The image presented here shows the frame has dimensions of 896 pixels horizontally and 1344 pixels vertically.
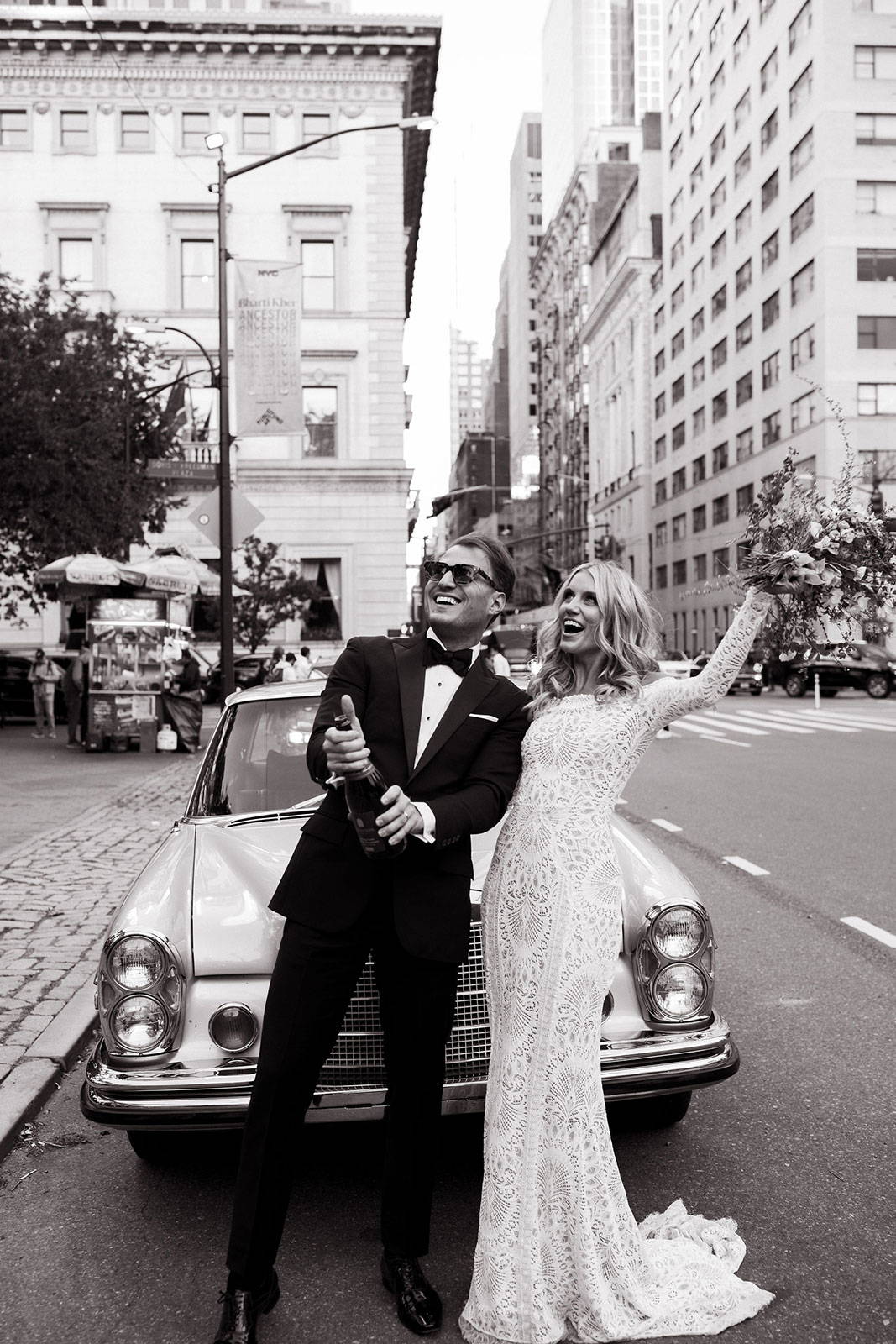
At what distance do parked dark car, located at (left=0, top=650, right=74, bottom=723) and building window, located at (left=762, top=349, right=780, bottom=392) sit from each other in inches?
1490

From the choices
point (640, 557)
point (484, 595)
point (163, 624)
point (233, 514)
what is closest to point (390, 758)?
point (484, 595)

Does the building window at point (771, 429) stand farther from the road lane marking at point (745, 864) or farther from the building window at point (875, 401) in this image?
the road lane marking at point (745, 864)

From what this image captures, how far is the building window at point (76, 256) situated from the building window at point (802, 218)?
94.1 feet

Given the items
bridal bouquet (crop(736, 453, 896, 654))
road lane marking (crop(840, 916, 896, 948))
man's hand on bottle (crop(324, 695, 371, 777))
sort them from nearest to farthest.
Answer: man's hand on bottle (crop(324, 695, 371, 777)) < bridal bouquet (crop(736, 453, 896, 654)) < road lane marking (crop(840, 916, 896, 948))

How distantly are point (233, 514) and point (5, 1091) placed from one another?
37.3 ft

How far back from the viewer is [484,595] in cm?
300

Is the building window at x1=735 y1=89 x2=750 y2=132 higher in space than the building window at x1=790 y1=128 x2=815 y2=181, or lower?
higher

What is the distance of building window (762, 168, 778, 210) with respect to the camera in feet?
180

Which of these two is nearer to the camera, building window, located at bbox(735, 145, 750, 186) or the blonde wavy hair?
the blonde wavy hair

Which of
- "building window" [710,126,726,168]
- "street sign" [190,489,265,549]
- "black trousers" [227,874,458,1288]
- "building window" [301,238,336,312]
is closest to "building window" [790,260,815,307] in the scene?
"building window" [710,126,726,168]

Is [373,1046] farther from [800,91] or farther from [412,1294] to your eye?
[800,91]

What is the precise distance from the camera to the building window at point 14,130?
3934 cm

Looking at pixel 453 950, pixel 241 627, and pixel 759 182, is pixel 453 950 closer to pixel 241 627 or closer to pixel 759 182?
pixel 241 627

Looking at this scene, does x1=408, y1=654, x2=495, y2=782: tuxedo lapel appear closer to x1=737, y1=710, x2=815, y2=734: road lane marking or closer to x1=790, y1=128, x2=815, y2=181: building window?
x1=737, y1=710, x2=815, y2=734: road lane marking
